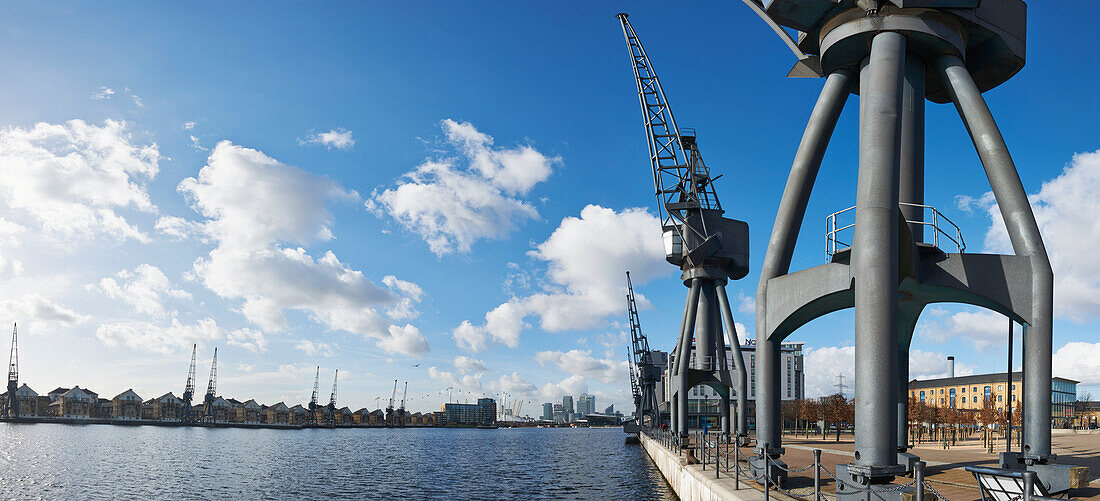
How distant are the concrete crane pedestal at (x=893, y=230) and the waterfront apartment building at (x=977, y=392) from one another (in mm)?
126119

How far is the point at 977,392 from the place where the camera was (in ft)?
453

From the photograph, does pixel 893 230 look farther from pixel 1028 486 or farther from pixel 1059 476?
pixel 1028 486

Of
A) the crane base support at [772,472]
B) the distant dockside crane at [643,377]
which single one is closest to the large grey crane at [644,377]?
the distant dockside crane at [643,377]

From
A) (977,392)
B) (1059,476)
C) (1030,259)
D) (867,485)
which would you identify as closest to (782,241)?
(1030,259)

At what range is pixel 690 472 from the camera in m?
26.3

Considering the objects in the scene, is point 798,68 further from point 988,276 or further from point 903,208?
point 988,276

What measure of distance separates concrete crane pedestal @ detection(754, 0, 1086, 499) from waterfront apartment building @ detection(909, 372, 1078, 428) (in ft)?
414

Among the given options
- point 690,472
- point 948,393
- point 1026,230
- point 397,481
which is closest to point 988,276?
point 1026,230

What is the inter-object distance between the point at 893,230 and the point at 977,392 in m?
146

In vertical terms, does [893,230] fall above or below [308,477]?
above

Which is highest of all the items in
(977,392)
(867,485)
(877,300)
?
(877,300)

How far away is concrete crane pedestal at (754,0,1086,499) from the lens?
15547 millimetres

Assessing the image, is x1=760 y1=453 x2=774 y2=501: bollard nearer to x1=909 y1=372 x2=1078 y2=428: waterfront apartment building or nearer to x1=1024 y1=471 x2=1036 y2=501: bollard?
x1=1024 y1=471 x2=1036 y2=501: bollard

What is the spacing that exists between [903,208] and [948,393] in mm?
149258
